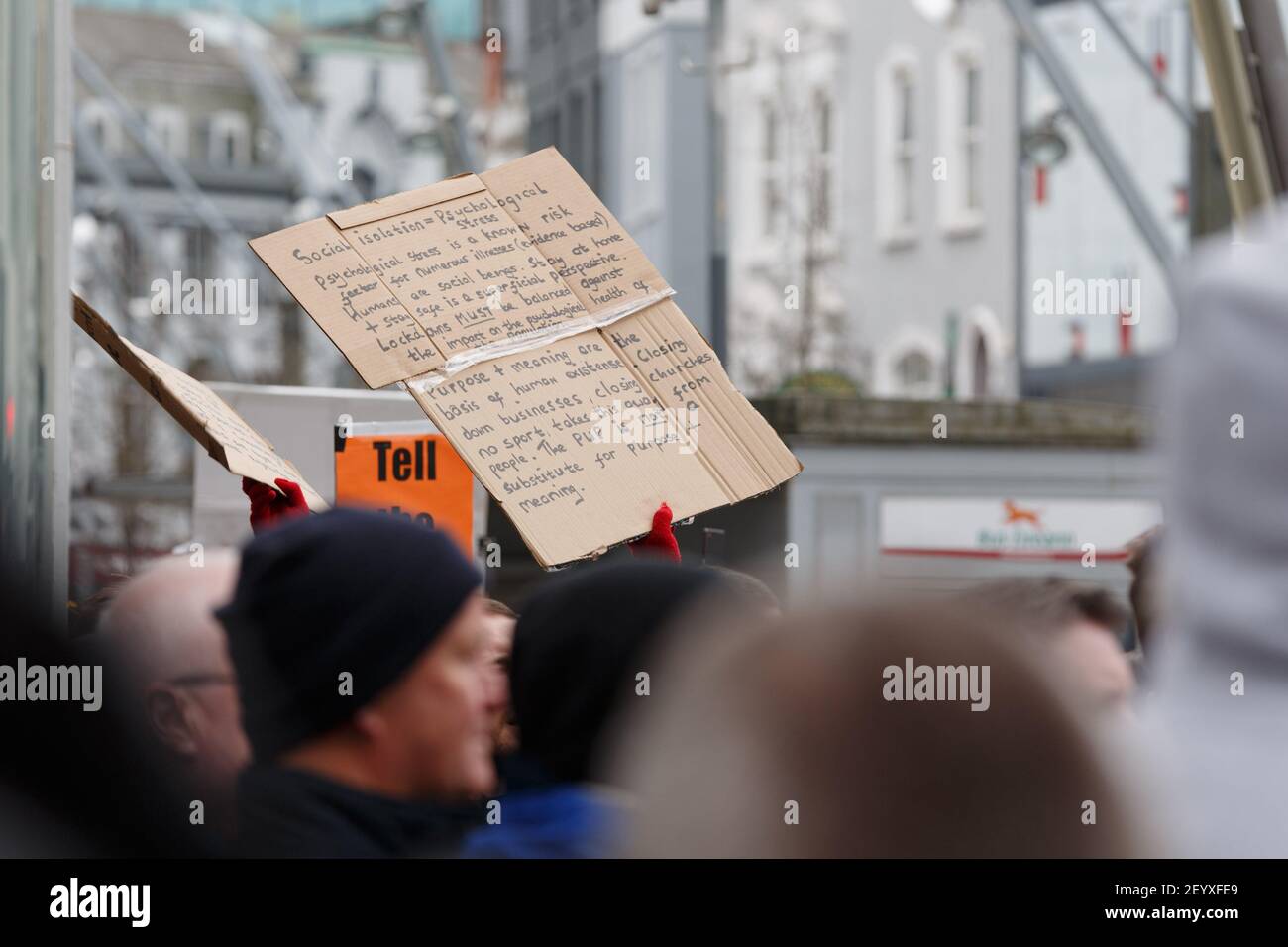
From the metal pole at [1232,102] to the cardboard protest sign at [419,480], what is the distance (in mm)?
1914

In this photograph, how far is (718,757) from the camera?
57.9 inches

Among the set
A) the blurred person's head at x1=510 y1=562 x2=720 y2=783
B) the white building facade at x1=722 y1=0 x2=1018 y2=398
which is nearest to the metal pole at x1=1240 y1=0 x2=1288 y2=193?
the blurred person's head at x1=510 y1=562 x2=720 y2=783

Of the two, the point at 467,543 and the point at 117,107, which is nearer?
the point at 467,543

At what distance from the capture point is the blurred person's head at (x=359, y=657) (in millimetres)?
2076

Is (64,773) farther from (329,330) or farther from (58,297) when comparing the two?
(329,330)

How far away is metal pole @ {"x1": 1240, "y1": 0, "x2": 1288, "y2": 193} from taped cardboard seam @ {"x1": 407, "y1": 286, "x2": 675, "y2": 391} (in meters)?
2.12

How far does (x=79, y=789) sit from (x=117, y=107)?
20.8 m

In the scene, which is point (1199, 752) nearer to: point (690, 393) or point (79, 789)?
point (79, 789)

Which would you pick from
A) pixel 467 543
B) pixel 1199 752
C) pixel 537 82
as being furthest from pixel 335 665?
pixel 537 82

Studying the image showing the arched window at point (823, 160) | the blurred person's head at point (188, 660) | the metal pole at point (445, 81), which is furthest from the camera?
the arched window at point (823, 160)

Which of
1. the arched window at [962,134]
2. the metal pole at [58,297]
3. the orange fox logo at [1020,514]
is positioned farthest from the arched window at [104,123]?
the metal pole at [58,297]
